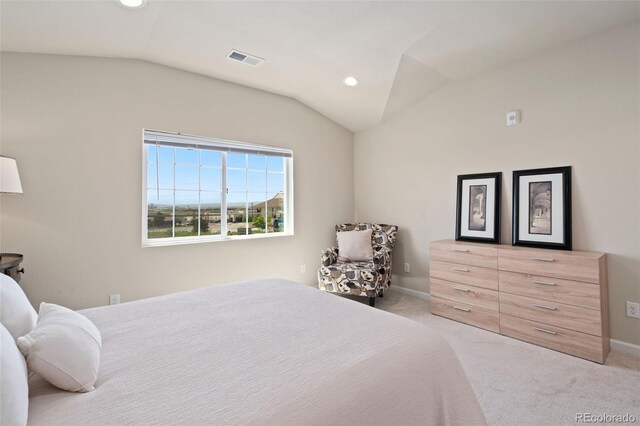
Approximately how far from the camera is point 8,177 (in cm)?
207

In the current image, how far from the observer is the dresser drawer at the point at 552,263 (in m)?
2.26

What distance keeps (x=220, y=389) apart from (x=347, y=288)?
263 cm

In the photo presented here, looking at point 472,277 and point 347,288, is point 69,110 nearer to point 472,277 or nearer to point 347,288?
point 347,288

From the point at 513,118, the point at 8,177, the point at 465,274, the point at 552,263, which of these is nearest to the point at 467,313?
the point at 465,274

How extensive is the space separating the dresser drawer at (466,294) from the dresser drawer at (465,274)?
5 centimetres

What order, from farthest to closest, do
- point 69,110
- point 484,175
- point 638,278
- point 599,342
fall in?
point 484,175
point 69,110
point 638,278
point 599,342

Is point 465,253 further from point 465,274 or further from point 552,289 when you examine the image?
point 552,289

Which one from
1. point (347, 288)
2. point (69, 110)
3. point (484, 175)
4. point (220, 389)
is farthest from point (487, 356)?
point (69, 110)

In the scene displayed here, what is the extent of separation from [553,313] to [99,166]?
405 centimetres

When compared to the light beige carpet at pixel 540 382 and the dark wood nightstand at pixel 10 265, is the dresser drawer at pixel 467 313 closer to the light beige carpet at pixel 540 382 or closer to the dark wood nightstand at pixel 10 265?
the light beige carpet at pixel 540 382

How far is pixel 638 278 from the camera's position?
92.3 inches

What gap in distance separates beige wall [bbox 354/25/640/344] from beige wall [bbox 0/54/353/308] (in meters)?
1.94

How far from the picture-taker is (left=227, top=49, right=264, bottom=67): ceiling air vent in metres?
2.90

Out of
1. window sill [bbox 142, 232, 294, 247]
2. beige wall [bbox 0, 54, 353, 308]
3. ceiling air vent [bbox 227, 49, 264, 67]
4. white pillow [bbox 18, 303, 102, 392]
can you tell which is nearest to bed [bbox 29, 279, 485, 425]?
white pillow [bbox 18, 303, 102, 392]
